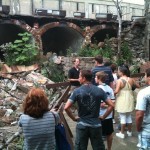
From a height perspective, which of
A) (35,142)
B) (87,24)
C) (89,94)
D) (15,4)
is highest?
(15,4)

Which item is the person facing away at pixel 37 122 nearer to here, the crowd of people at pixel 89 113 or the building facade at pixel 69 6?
the crowd of people at pixel 89 113

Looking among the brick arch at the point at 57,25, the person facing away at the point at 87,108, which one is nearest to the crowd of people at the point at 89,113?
the person facing away at the point at 87,108

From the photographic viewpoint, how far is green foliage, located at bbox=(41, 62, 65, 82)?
13867 mm

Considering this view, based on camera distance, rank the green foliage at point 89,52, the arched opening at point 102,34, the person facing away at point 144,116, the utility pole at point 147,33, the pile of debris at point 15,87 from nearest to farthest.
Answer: the person facing away at point 144,116 → the pile of debris at point 15,87 → the green foliage at point 89,52 → the utility pole at point 147,33 → the arched opening at point 102,34

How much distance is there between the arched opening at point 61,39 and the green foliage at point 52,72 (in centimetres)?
455

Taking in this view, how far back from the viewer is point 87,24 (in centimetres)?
1852

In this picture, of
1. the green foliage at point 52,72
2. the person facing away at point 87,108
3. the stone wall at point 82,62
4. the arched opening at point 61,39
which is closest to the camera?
the person facing away at point 87,108

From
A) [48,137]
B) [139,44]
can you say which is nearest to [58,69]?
[139,44]

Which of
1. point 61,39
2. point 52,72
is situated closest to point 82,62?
point 52,72

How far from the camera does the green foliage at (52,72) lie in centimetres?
1387

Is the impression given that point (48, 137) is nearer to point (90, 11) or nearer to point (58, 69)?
point (58, 69)

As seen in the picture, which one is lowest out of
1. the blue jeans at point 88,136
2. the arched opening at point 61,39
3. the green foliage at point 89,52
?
the blue jeans at point 88,136

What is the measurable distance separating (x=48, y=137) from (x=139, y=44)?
53.9 ft

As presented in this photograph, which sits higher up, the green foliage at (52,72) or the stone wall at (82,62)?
the stone wall at (82,62)
